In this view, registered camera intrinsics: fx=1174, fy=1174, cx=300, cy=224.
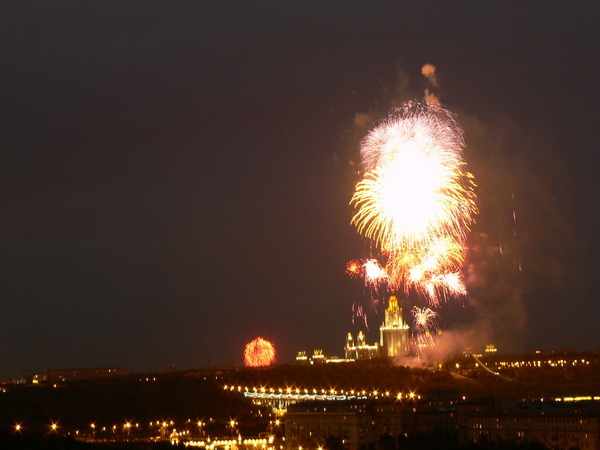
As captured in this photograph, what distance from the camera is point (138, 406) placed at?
10706 cm

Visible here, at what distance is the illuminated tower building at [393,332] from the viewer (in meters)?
164

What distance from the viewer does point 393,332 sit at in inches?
6570

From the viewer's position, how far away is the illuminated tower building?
16438 centimetres

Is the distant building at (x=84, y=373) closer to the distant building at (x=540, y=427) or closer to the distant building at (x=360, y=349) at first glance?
the distant building at (x=360, y=349)

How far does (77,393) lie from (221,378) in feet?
68.4

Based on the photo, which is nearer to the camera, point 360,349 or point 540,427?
point 540,427

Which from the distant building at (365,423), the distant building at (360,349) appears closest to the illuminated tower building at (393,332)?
the distant building at (360,349)

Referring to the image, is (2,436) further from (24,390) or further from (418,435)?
(24,390)

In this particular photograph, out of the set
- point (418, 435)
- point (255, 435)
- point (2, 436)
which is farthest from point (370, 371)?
point (2, 436)

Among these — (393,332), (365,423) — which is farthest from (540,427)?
(393,332)

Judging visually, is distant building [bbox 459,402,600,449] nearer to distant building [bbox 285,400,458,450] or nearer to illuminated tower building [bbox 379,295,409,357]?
distant building [bbox 285,400,458,450]

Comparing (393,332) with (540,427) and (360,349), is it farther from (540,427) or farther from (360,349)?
(540,427)

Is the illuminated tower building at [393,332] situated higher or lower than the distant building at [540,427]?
higher

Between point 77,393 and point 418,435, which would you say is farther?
point 77,393
